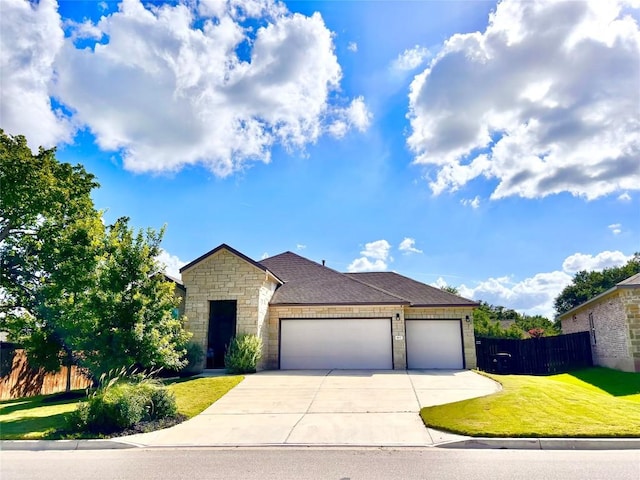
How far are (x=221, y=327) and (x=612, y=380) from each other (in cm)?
1620

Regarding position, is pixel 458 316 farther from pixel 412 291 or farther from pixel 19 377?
pixel 19 377

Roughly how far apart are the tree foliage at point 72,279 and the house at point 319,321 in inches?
110

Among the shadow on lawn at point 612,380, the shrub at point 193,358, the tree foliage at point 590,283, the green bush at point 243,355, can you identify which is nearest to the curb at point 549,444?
the shadow on lawn at point 612,380

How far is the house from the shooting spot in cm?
1800

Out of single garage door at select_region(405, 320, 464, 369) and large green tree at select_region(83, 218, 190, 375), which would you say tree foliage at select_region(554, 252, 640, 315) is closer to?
single garage door at select_region(405, 320, 464, 369)

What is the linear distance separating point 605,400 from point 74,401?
15.1m

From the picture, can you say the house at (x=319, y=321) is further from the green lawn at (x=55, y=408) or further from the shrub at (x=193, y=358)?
the green lawn at (x=55, y=408)

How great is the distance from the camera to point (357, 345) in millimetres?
18656

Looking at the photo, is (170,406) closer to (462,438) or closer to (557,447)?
(462,438)

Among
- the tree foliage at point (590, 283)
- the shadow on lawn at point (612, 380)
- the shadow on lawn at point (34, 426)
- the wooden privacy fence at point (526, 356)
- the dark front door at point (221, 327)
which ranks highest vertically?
the tree foliage at point (590, 283)

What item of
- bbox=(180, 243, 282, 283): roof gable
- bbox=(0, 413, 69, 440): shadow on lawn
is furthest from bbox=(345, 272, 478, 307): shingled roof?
bbox=(0, 413, 69, 440): shadow on lawn

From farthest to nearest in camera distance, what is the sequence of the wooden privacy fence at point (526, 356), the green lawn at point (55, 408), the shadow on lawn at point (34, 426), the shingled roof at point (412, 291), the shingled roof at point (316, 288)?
the wooden privacy fence at point (526, 356) < the shingled roof at point (412, 291) < the shingled roof at point (316, 288) < the green lawn at point (55, 408) < the shadow on lawn at point (34, 426)

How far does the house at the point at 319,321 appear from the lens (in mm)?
18000

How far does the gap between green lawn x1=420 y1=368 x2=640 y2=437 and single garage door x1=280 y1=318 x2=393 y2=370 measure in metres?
6.40
